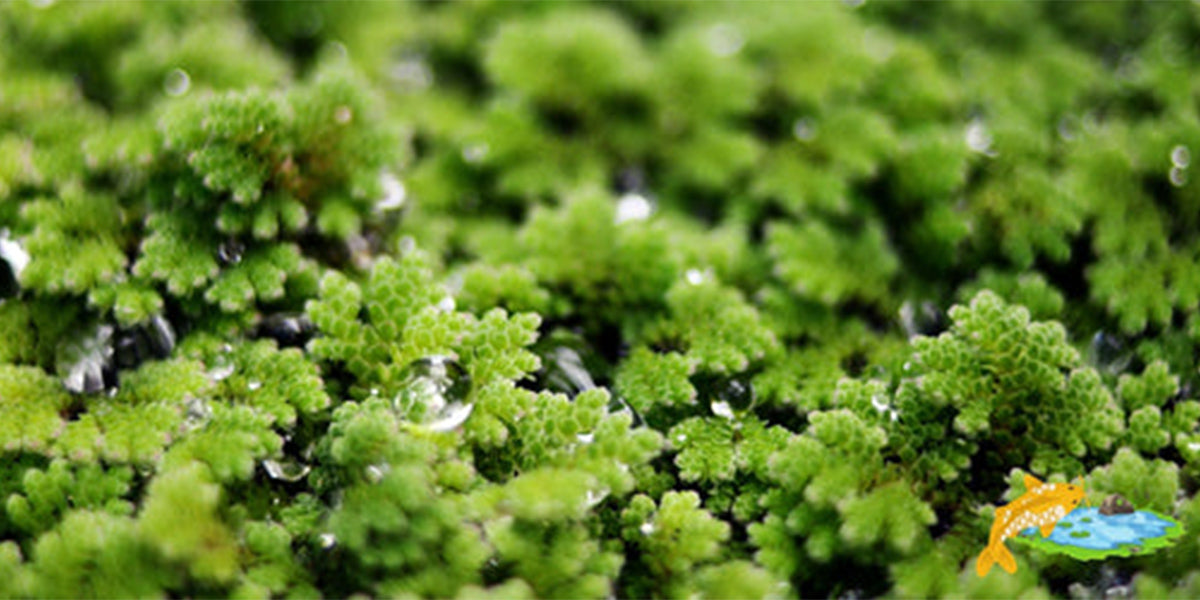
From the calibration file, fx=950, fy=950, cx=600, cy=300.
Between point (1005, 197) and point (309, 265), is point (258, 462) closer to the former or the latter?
point (309, 265)

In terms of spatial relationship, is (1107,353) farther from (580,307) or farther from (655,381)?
(580,307)

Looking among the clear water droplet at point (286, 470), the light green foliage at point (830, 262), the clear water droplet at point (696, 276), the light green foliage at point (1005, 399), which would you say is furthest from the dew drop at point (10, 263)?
the light green foliage at point (1005, 399)

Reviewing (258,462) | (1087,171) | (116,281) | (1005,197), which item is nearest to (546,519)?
(258,462)

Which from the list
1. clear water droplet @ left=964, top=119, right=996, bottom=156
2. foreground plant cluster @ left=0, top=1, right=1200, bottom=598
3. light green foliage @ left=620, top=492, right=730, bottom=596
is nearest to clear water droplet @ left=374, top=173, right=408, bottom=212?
foreground plant cluster @ left=0, top=1, right=1200, bottom=598

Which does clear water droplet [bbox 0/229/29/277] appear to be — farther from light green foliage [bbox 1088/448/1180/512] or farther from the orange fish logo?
light green foliage [bbox 1088/448/1180/512]

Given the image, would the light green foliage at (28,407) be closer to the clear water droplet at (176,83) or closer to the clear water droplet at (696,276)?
the clear water droplet at (176,83)

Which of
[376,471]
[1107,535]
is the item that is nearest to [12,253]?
[376,471]
